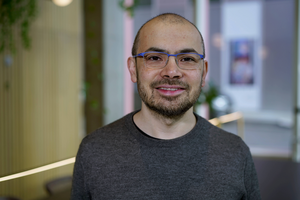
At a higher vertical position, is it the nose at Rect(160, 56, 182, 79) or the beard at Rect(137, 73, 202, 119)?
the nose at Rect(160, 56, 182, 79)

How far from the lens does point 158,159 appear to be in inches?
51.7

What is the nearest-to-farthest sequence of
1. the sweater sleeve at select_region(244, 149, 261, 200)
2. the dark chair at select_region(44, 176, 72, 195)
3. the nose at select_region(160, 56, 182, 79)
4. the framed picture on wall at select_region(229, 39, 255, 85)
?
the nose at select_region(160, 56, 182, 79) → the sweater sleeve at select_region(244, 149, 261, 200) → the dark chair at select_region(44, 176, 72, 195) → the framed picture on wall at select_region(229, 39, 255, 85)

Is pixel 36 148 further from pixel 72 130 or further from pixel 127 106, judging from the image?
pixel 127 106

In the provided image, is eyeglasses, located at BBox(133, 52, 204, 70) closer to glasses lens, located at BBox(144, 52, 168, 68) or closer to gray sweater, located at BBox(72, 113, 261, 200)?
glasses lens, located at BBox(144, 52, 168, 68)

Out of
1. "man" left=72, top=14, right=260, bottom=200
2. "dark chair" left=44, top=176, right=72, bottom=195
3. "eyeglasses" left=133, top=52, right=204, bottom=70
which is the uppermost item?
"eyeglasses" left=133, top=52, right=204, bottom=70

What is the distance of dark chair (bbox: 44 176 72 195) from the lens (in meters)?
2.82

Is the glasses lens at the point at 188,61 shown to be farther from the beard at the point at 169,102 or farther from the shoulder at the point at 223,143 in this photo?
the shoulder at the point at 223,143

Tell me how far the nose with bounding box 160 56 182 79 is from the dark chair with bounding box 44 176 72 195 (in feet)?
6.63

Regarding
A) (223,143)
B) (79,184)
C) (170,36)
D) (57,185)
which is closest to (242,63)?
(57,185)

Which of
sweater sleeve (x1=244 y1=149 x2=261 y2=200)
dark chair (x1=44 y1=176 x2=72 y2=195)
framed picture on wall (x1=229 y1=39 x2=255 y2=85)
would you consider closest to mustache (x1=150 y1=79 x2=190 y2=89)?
sweater sleeve (x1=244 y1=149 x2=261 y2=200)

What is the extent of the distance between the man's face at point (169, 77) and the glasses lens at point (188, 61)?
2 centimetres

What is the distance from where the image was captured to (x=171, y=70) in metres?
1.27

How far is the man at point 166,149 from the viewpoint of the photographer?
50.8 inches

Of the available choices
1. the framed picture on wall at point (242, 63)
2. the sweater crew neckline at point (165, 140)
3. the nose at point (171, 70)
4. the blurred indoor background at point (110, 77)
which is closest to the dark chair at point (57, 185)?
the blurred indoor background at point (110, 77)
